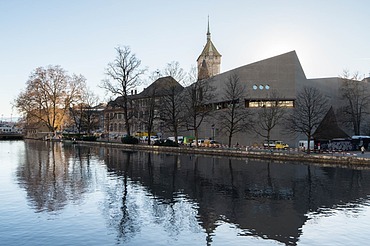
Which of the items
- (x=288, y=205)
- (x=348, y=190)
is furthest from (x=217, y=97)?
(x=288, y=205)

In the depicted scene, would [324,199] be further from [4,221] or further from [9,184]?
[9,184]

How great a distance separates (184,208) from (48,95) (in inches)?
3450

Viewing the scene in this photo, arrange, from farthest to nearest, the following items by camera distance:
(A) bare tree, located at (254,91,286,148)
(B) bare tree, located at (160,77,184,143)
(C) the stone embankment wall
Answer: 1. (B) bare tree, located at (160,77,184,143)
2. (A) bare tree, located at (254,91,286,148)
3. (C) the stone embankment wall

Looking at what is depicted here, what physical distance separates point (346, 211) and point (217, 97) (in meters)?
49.7

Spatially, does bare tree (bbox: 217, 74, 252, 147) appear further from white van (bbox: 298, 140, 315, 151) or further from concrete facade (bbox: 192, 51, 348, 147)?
white van (bbox: 298, 140, 315, 151)

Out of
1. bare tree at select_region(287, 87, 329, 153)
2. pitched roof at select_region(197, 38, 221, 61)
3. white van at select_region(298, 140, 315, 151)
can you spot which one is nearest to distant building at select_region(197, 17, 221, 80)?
pitched roof at select_region(197, 38, 221, 61)

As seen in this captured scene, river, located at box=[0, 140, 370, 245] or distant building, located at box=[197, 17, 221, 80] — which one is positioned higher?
distant building, located at box=[197, 17, 221, 80]

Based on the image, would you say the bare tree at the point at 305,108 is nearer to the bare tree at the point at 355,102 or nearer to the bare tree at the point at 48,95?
the bare tree at the point at 355,102

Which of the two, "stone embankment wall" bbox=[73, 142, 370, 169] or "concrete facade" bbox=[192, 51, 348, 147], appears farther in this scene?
"concrete facade" bbox=[192, 51, 348, 147]

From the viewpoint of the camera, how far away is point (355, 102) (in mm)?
66562

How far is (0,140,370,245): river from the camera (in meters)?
14.2

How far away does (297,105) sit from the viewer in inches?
2291

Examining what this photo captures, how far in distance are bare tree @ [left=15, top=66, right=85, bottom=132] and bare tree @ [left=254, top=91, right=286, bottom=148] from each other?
59212 mm

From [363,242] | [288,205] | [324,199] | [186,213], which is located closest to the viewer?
[363,242]
